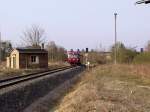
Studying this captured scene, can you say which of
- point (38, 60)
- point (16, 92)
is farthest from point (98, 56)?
point (16, 92)

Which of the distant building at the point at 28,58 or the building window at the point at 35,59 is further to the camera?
the building window at the point at 35,59

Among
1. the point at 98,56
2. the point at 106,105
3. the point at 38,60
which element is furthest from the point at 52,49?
the point at 106,105

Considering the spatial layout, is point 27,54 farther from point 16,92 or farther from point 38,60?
point 16,92

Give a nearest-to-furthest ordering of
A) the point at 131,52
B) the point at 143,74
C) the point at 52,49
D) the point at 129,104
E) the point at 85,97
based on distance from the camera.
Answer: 1. the point at 129,104
2. the point at 85,97
3. the point at 143,74
4. the point at 131,52
5. the point at 52,49

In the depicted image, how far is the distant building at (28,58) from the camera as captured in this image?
244 ft

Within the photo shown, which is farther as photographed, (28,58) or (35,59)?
(35,59)

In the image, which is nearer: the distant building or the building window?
the distant building

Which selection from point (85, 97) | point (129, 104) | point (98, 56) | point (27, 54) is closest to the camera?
point (129, 104)

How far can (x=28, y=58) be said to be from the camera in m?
75.6

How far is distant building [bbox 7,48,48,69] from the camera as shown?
7425 centimetres

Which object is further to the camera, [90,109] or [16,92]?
[16,92]

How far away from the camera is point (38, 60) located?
251ft

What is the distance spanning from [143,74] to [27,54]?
4105 centimetres

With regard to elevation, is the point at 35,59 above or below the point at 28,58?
below
